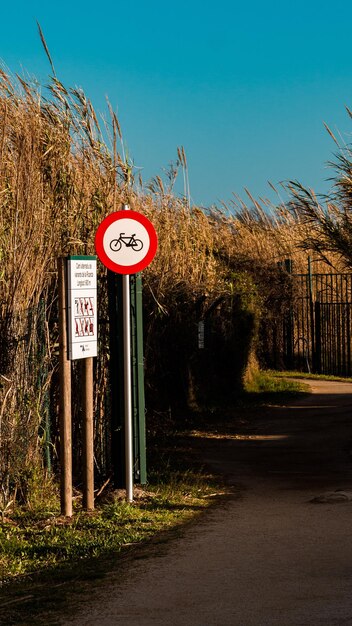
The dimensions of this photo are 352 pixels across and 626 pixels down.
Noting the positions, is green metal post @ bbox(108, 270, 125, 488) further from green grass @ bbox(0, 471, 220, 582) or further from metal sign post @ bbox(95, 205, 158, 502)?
green grass @ bbox(0, 471, 220, 582)

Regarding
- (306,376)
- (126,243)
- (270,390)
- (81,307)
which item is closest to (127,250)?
(126,243)

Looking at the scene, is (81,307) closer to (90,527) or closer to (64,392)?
(64,392)

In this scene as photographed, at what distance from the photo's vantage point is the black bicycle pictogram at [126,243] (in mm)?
9922

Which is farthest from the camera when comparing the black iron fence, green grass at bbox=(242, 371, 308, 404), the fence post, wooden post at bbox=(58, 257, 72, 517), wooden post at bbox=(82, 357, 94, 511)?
the fence post

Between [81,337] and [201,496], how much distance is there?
2286 millimetres

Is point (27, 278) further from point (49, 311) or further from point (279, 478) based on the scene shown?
point (279, 478)

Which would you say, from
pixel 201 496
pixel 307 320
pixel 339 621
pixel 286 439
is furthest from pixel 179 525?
pixel 307 320

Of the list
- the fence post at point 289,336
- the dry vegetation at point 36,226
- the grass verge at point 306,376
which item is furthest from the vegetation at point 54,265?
the fence post at point 289,336

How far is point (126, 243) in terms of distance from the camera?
995 centimetres

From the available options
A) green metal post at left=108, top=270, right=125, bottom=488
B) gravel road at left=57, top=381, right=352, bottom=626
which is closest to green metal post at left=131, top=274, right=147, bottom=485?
green metal post at left=108, top=270, right=125, bottom=488

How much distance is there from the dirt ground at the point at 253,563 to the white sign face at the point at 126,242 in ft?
8.23

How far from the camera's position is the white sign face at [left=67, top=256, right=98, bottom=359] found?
371 inches

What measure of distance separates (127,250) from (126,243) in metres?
0.08

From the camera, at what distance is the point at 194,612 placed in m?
6.18
